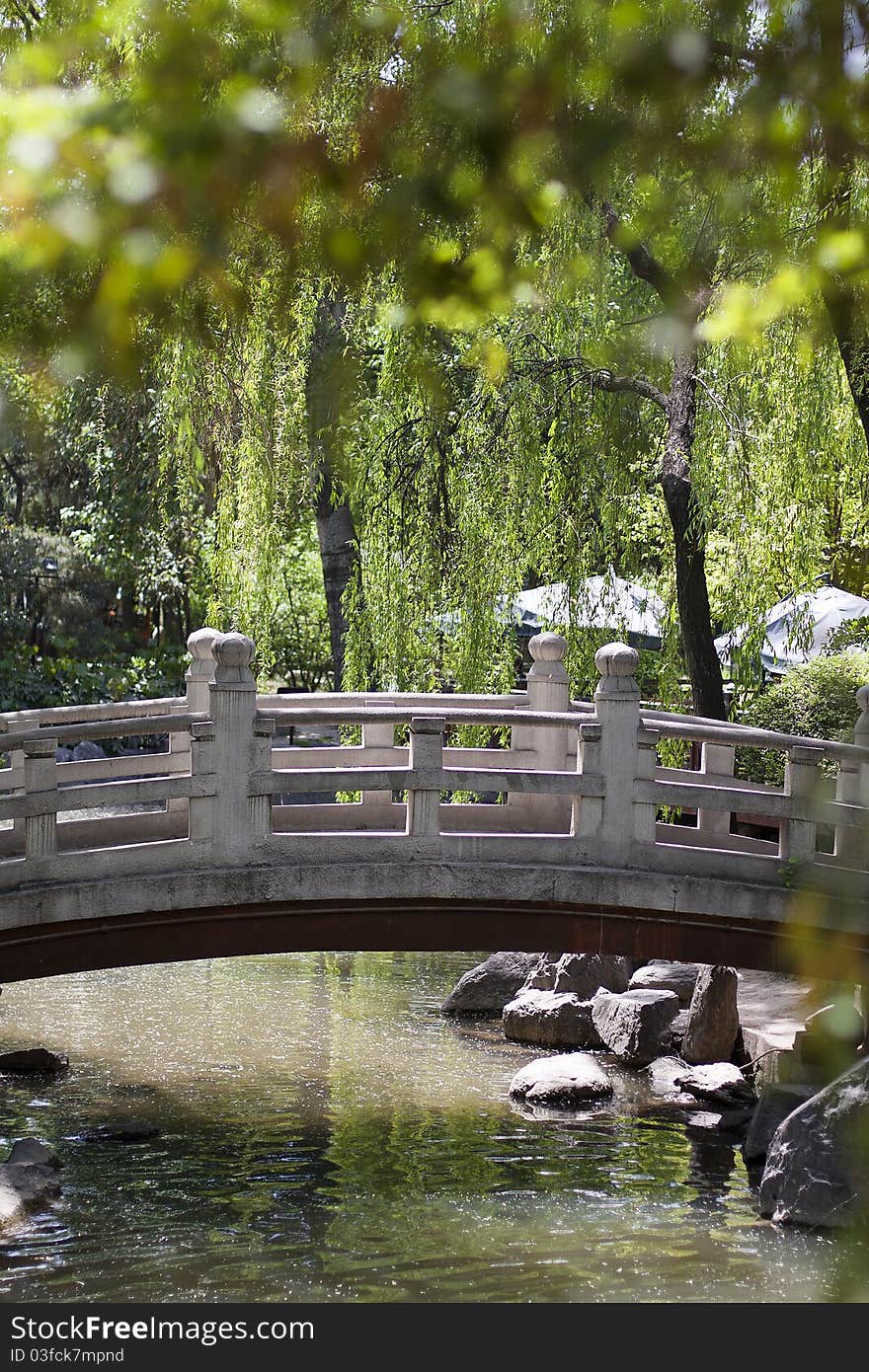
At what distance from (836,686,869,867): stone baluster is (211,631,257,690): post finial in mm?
2986

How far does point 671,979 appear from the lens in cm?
1180

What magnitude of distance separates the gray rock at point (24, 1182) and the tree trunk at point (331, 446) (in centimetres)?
398

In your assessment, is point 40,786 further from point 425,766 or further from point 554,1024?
point 554,1024

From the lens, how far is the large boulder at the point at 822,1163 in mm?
7602

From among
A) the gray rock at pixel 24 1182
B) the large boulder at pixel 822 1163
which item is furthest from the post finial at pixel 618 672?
the gray rock at pixel 24 1182

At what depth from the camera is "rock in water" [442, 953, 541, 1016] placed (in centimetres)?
1200

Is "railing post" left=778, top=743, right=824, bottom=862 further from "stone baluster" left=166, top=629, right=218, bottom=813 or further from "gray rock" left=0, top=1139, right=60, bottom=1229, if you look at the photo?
"gray rock" left=0, top=1139, right=60, bottom=1229

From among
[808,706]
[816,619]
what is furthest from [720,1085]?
[816,619]

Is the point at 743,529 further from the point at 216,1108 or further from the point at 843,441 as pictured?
the point at 216,1108

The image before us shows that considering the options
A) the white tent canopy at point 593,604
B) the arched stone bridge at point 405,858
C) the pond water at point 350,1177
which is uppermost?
the white tent canopy at point 593,604

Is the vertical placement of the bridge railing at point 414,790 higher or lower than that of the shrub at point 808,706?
lower

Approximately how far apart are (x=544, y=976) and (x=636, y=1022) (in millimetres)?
1507

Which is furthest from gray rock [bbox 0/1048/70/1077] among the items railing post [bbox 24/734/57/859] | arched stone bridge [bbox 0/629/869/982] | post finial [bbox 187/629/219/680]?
railing post [bbox 24/734/57/859]

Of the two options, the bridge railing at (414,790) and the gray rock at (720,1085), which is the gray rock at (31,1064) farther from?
the gray rock at (720,1085)
